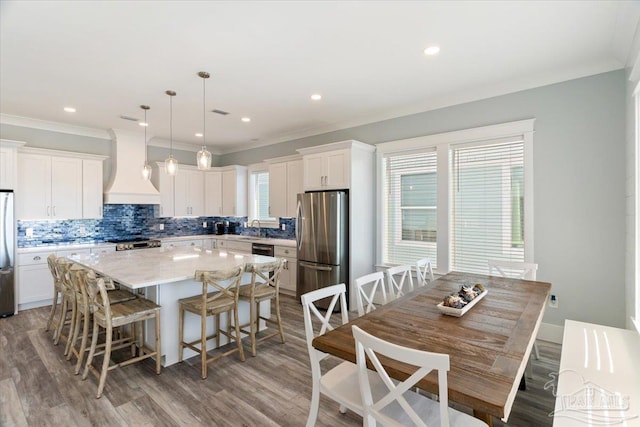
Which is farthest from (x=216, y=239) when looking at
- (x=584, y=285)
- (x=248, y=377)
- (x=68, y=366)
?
(x=584, y=285)

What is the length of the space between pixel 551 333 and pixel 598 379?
1.99 m

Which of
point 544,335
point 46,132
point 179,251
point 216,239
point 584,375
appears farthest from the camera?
point 216,239

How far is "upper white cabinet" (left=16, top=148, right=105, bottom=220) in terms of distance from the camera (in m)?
4.89

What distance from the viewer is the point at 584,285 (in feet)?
10.7

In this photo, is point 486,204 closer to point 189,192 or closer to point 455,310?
point 455,310

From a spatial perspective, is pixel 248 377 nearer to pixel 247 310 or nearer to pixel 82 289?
pixel 247 310

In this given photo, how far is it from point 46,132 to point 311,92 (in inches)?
Answer: 181

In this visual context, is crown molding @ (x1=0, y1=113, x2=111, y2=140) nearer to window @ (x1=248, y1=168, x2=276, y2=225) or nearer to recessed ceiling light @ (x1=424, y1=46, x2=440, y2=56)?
window @ (x1=248, y1=168, x2=276, y2=225)

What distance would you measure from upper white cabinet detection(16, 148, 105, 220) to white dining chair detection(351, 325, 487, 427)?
19.0 feet

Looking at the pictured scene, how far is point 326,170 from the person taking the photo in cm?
486

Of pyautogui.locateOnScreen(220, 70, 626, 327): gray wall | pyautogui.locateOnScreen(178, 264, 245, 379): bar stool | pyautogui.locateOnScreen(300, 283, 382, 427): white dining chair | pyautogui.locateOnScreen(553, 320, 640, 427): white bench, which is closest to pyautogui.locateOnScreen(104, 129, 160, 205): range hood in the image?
pyautogui.locateOnScreen(178, 264, 245, 379): bar stool

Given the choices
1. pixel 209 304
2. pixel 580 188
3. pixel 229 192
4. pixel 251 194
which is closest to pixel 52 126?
pixel 229 192

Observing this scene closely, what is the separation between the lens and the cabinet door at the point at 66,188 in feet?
16.9

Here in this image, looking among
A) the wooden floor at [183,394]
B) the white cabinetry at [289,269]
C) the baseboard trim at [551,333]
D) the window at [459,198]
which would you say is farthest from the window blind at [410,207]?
the wooden floor at [183,394]
